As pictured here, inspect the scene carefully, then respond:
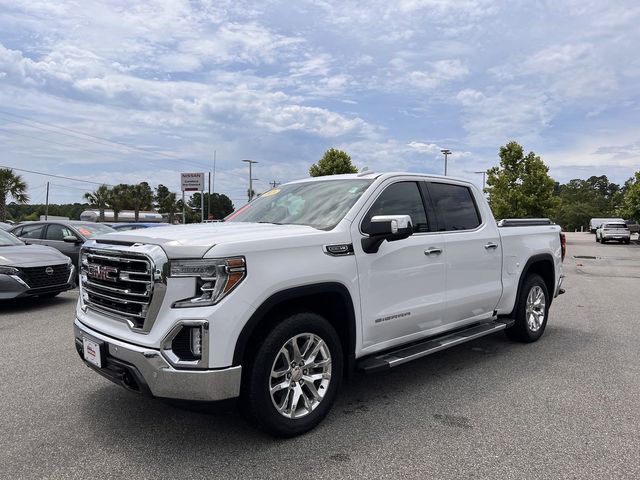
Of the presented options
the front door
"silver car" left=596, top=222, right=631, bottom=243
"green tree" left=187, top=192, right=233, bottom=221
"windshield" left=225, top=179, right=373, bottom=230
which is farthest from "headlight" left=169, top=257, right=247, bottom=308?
"green tree" left=187, top=192, right=233, bottom=221

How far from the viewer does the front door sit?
12.7 feet

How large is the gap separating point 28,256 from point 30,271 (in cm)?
34

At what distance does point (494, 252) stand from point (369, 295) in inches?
80.7

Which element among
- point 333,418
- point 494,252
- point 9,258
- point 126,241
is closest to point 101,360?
point 126,241

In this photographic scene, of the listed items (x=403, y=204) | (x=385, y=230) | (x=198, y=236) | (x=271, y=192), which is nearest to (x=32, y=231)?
(x=271, y=192)

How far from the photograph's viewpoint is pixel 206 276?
3.06m

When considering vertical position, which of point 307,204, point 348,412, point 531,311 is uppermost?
point 307,204

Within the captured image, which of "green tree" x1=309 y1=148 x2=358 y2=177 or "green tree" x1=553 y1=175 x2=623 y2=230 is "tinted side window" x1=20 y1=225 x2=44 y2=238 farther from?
"green tree" x1=553 y1=175 x2=623 y2=230

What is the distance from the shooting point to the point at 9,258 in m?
7.97

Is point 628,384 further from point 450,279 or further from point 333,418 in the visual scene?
point 333,418

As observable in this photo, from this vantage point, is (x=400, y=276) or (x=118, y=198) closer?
(x=400, y=276)

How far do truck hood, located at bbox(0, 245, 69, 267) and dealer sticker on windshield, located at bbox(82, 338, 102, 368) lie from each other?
528 centimetres

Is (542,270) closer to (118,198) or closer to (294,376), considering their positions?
(294,376)

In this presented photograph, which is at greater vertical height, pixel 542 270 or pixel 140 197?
pixel 140 197
